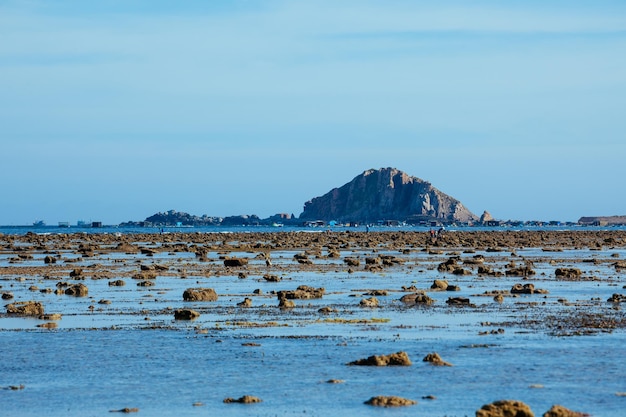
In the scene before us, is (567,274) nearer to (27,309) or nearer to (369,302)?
(369,302)

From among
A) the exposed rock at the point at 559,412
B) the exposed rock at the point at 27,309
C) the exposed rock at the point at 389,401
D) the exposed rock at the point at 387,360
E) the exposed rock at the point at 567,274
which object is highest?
the exposed rock at the point at 567,274

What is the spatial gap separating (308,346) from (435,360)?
396 cm

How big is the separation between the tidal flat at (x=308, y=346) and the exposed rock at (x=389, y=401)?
160 mm

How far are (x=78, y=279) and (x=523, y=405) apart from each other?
3675 centimetres

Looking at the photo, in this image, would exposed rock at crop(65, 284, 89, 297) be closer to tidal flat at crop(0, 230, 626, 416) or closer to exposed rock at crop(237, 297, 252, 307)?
tidal flat at crop(0, 230, 626, 416)

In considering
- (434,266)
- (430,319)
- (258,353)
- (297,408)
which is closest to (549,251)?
(434,266)

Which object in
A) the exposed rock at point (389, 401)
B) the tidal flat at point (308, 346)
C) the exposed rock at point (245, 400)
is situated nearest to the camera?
the exposed rock at point (389, 401)

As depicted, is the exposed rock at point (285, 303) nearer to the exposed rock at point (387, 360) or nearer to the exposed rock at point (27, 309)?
the exposed rock at point (27, 309)

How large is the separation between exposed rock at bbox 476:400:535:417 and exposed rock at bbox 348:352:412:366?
5.75 m

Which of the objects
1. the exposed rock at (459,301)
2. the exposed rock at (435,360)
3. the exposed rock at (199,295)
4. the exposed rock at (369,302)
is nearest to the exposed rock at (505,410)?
the exposed rock at (435,360)

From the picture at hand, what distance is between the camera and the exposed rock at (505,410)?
650 inches

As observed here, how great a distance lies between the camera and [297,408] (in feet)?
60.0

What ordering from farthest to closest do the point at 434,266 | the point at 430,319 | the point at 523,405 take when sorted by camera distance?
1. the point at 434,266
2. the point at 430,319
3. the point at 523,405

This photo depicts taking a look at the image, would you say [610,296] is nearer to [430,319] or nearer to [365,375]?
[430,319]
